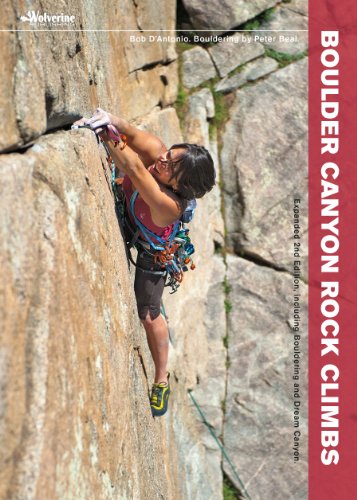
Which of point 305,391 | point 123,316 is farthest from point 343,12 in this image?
point 123,316

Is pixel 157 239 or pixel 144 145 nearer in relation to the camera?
pixel 144 145

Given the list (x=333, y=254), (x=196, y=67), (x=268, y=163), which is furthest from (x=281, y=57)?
(x=333, y=254)

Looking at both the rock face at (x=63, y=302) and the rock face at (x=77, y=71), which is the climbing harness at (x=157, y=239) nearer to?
the rock face at (x=63, y=302)

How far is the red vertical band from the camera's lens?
26.8 feet

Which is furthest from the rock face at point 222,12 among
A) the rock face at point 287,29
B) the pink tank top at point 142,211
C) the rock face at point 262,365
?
the pink tank top at point 142,211

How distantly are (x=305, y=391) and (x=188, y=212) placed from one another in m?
5.04

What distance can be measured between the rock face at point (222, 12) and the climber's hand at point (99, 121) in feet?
15.5

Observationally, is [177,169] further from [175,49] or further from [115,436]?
[175,49]

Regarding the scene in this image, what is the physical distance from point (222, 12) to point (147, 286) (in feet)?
15.3

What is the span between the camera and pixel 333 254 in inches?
341

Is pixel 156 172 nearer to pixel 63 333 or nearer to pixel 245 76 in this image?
pixel 63 333

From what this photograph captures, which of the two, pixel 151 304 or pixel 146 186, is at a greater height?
pixel 146 186

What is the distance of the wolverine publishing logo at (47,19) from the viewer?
277 cm

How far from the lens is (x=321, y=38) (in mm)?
8180
